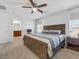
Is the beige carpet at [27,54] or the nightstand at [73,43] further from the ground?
the nightstand at [73,43]

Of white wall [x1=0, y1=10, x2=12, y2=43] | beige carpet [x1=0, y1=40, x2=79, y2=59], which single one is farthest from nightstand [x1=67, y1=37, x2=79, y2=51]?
white wall [x1=0, y1=10, x2=12, y2=43]

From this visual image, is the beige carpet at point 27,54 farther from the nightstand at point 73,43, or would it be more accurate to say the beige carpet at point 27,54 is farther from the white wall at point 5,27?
the white wall at point 5,27

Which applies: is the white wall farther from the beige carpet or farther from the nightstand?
the nightstand

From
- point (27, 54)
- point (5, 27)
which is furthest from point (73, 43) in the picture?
point (5, 27)

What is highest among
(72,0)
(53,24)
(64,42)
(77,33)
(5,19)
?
(72,0)

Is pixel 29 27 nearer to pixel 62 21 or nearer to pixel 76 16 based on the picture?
pixel 62 21

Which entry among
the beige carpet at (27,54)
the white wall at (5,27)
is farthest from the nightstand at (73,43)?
the white wall at (5,27)

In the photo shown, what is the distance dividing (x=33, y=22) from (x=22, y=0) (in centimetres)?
630

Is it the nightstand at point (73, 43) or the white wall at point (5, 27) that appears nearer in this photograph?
the nightstand at point (73, 43)

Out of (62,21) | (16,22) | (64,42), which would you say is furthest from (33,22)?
(64,42)

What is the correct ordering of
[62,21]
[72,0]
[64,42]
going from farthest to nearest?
[62,21] → [64,42] → [72,0]

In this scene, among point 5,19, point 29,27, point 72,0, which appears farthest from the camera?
point 29,27

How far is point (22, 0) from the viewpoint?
3350mm

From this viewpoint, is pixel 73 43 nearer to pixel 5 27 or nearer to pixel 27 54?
pixel 27 54
